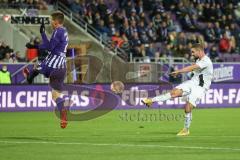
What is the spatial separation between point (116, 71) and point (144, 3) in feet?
21.4

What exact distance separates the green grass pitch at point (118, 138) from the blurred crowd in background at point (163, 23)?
10538mm

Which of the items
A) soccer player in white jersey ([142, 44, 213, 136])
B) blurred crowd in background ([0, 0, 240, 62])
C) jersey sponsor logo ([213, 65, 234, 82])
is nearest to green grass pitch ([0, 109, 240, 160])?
soccer player in white jersey ([142, 44, 213, 136])

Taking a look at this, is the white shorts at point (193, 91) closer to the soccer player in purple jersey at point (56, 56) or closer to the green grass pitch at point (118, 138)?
the green grass pitch at point (118, 138)

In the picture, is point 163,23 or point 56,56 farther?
point 163,23

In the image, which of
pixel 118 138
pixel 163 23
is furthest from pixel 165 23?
pixel 118 138

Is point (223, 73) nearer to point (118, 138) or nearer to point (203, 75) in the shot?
point (203, 75)

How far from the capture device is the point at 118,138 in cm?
1575

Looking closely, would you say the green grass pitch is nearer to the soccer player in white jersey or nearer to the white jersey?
the soccer player in white jersey

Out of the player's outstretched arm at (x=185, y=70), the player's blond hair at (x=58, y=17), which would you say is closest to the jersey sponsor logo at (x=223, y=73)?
the player's outstretched arm at (x=185, y=70)

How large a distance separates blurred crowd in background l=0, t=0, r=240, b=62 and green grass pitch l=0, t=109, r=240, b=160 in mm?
10538

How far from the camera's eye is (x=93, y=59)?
31.6m

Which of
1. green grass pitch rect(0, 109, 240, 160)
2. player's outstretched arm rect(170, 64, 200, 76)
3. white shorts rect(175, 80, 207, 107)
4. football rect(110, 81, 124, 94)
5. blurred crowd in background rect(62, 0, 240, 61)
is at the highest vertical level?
blurred crowd in background rect(62, 0, 240, 61)

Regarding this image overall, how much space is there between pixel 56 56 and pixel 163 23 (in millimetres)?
19440

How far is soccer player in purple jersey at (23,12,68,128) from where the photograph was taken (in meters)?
16.2
